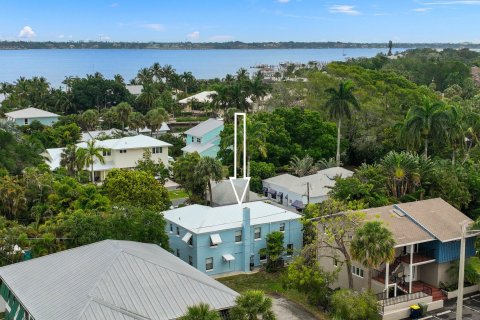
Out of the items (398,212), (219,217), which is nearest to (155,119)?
(219,217)

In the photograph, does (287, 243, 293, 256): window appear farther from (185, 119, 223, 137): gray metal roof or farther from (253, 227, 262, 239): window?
(185, 119, 223, 137): gray metal roof

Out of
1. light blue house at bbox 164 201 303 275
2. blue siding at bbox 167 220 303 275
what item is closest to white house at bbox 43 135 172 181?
light blue house at bbox 164 201 303 275

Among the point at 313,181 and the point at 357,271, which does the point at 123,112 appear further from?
the point at 357,271

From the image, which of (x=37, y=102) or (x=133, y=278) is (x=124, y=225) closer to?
(x=133, y=278)

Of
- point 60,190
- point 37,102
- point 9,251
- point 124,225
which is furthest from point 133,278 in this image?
point 37,102

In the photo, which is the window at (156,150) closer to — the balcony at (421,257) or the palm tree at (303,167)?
the palm tree at (303,167)

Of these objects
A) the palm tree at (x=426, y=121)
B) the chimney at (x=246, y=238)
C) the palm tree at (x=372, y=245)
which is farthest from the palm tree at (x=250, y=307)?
the palm tree at (x=426, y=121)
